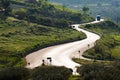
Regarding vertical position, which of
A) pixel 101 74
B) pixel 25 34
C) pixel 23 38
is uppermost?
pixel 101 74

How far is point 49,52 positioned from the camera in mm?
123000

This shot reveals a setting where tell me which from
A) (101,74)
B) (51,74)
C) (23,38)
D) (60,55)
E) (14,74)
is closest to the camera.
A: (101,74)

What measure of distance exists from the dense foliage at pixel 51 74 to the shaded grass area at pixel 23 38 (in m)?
29.2

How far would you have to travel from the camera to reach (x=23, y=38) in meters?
137

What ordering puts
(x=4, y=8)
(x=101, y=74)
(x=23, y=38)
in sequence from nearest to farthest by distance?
1. (x=101, y=74)
2. (x=23, y=38)
3. (x=4, y=8)

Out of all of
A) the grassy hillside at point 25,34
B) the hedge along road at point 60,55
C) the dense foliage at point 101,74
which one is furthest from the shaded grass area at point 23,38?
the dense foliage at point 101,74

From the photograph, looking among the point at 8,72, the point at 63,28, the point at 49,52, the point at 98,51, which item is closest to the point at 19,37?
the point at 49,52

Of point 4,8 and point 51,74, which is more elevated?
point 4,8

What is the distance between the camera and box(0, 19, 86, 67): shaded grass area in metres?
106

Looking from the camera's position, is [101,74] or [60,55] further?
[60,55]

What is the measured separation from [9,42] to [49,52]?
637 inches

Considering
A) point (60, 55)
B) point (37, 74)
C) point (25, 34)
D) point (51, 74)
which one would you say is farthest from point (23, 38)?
point (51, 74)

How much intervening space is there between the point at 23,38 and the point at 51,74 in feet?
246

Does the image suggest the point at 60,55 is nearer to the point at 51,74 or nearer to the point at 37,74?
the point at 37,74
